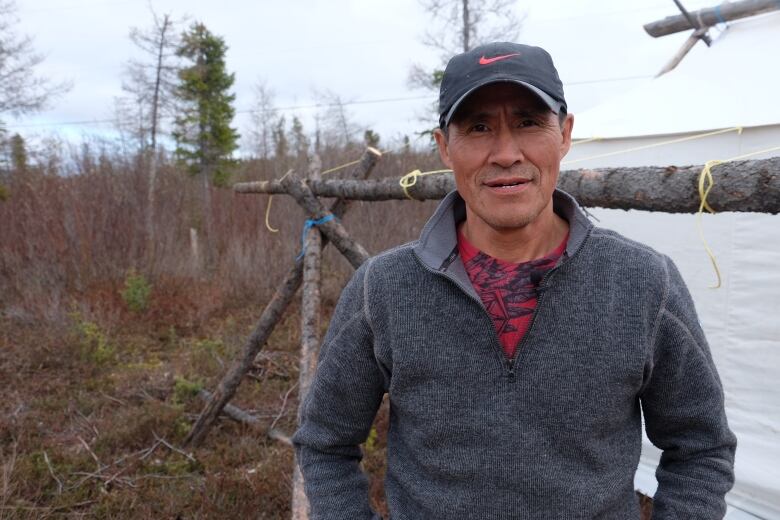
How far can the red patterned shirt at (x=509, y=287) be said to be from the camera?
1.34 metres

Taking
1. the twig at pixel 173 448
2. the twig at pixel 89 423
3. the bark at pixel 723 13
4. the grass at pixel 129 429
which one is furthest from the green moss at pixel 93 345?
the bark at pixel 723 13

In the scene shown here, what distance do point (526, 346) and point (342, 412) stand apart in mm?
511

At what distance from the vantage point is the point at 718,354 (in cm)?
383

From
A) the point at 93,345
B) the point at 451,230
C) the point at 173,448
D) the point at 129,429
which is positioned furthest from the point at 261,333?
the point at 93,345

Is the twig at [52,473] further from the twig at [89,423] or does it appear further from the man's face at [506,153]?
the man's face at [506,153]

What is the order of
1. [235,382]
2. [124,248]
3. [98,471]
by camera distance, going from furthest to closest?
[124,248], [235,382], [98,471]

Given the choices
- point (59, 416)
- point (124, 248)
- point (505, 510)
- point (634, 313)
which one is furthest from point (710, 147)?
point (124, 248)

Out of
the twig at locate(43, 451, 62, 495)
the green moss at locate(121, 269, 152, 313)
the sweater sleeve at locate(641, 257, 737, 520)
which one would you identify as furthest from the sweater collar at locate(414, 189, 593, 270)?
the green moss at locate(121, 269, 152, 313)

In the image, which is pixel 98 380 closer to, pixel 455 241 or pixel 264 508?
pixel 264 508

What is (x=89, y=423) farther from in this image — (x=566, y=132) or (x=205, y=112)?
(x=205, y=112)

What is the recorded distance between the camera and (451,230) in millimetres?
1485

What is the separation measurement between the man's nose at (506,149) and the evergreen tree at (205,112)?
17.4 metres

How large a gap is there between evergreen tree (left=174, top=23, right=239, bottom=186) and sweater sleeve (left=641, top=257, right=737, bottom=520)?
17.5m

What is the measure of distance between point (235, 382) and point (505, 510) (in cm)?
361
